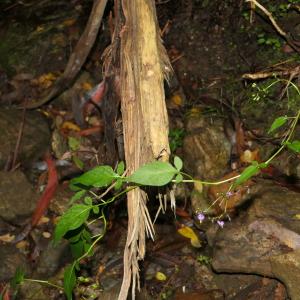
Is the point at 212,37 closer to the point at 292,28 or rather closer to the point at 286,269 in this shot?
the point at 292,28

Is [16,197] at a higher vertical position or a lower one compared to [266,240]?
lower

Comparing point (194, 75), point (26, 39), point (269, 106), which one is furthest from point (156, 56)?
point (26, 39)

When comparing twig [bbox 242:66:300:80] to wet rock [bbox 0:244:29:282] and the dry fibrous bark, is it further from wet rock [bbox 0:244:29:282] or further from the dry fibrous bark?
wet rock [bbox 0:244:29:282]

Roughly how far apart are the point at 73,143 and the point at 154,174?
2.52 meters

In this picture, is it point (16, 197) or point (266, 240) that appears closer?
point (266, 240)

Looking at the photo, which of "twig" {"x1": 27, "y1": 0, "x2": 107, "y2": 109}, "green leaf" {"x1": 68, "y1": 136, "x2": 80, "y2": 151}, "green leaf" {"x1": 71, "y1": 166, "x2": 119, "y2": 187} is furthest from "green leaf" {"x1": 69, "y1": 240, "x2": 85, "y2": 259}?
"green leaf" {"x1": 68, "y1": 136, "x2": 80, "y2": 151}

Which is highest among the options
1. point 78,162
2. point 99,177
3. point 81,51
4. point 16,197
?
point 99,177

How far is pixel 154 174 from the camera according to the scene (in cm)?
152

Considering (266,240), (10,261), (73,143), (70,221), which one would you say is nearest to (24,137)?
(73,143)

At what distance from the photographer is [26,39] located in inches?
176

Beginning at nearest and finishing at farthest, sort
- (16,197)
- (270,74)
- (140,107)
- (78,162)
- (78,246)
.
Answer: (140,107) < (78,246) < (270,74) < (16,197) < (78,162)

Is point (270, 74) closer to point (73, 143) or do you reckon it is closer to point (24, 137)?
point (73, 143)

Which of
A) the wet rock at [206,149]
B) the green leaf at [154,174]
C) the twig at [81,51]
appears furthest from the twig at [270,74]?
the green leaf at [154,174]

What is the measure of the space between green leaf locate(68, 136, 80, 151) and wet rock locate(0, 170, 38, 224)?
48cm
